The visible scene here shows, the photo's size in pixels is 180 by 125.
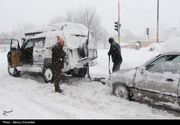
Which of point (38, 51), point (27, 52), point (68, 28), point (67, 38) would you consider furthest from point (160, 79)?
point (27, 52)

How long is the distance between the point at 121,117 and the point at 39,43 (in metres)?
6.66

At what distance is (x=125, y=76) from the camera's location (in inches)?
340

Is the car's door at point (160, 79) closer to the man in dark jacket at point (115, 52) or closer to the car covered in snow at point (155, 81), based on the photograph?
the car covered in snow at point (155, 81)

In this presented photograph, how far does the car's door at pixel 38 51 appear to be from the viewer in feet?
40.6

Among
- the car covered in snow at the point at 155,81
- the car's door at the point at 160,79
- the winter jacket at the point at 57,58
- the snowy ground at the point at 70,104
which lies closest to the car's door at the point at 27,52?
the snowy ground at the point at 70,104

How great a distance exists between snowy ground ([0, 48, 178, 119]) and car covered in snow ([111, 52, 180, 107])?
0.26 m

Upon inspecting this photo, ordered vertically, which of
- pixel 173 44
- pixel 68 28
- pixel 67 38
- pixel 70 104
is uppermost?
pixel 68 28

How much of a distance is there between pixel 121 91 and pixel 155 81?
50.9 inches

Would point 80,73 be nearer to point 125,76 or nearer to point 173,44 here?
point 125,76

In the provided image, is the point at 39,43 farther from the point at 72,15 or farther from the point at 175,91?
the point at 72,15

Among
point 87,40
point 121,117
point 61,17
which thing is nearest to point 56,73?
point 87,40

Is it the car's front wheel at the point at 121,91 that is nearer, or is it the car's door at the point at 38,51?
the car's front wheel at the point at 121,91

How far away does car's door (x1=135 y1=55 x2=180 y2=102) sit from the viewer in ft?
23.9

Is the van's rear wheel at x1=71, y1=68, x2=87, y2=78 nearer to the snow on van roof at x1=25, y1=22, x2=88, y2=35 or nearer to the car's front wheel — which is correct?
the snow on van roof at x1=25, y1=22, x2=88, y2=35
